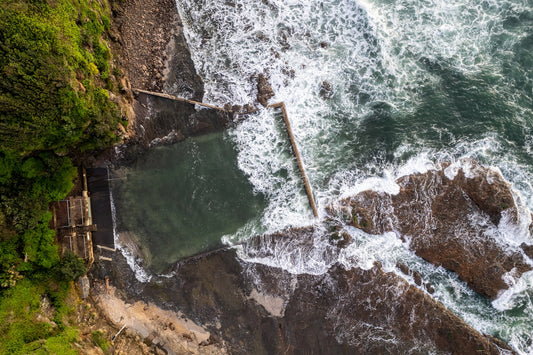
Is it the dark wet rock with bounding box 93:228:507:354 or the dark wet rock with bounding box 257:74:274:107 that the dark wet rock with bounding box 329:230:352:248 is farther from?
the dark wet rock with bounding box 257:74:274:107

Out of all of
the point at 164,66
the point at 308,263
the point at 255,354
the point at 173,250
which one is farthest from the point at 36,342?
the point at 164,66

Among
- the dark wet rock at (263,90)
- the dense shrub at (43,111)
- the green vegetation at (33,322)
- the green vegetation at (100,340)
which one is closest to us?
the dense shrub at (43,111)

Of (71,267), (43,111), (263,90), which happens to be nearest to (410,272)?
(263,90)

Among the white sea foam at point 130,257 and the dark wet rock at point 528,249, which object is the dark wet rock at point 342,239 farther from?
the white sea foam at point 130,257

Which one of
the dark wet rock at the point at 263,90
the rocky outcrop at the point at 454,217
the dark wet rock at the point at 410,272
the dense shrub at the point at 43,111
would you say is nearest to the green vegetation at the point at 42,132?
the dense shrub at the point at 43,111

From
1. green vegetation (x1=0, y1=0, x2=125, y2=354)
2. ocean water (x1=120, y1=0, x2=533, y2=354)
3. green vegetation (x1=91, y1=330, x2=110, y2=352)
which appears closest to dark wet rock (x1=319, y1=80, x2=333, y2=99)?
ocean water (x1=120, y1=0, x2=533, y2=354)

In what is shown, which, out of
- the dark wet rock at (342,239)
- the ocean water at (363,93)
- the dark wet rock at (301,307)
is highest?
the ocean water at (363,93)

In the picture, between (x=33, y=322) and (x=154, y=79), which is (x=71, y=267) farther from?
(x=154, y=79)
